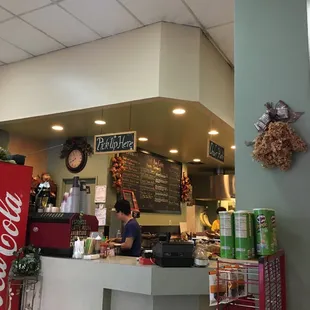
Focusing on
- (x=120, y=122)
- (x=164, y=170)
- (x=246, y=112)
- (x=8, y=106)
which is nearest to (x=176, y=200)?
(x=164, y=170)

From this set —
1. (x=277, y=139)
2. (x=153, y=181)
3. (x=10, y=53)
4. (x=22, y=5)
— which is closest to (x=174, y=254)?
(x=277, y=139)

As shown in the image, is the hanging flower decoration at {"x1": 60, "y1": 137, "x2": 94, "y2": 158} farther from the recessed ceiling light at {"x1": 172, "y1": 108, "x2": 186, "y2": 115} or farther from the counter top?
the counter top

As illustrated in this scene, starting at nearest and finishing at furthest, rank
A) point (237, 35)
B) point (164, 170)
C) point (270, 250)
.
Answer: point (270, 250) → point (237, 35) → point (164, 170)

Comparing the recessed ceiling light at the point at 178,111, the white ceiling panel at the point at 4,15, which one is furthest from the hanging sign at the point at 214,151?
the white ceiling panel at the point at 4,15

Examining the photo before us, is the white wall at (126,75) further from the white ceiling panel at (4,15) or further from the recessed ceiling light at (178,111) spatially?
the white ceiling panel at (4,15)

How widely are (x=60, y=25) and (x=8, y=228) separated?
7.03 feet

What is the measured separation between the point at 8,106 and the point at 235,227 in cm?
384

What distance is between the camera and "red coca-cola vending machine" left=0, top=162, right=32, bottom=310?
319 cm

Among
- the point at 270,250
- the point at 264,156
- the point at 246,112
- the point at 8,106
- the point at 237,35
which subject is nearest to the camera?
the point at 270,250

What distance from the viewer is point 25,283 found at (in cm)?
316

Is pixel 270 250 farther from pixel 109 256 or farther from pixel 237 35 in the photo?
pixel 109 256

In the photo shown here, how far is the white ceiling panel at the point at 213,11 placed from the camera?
10.5 ft

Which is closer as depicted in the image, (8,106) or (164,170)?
(8,106)

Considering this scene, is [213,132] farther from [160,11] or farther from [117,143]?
[160,11]
